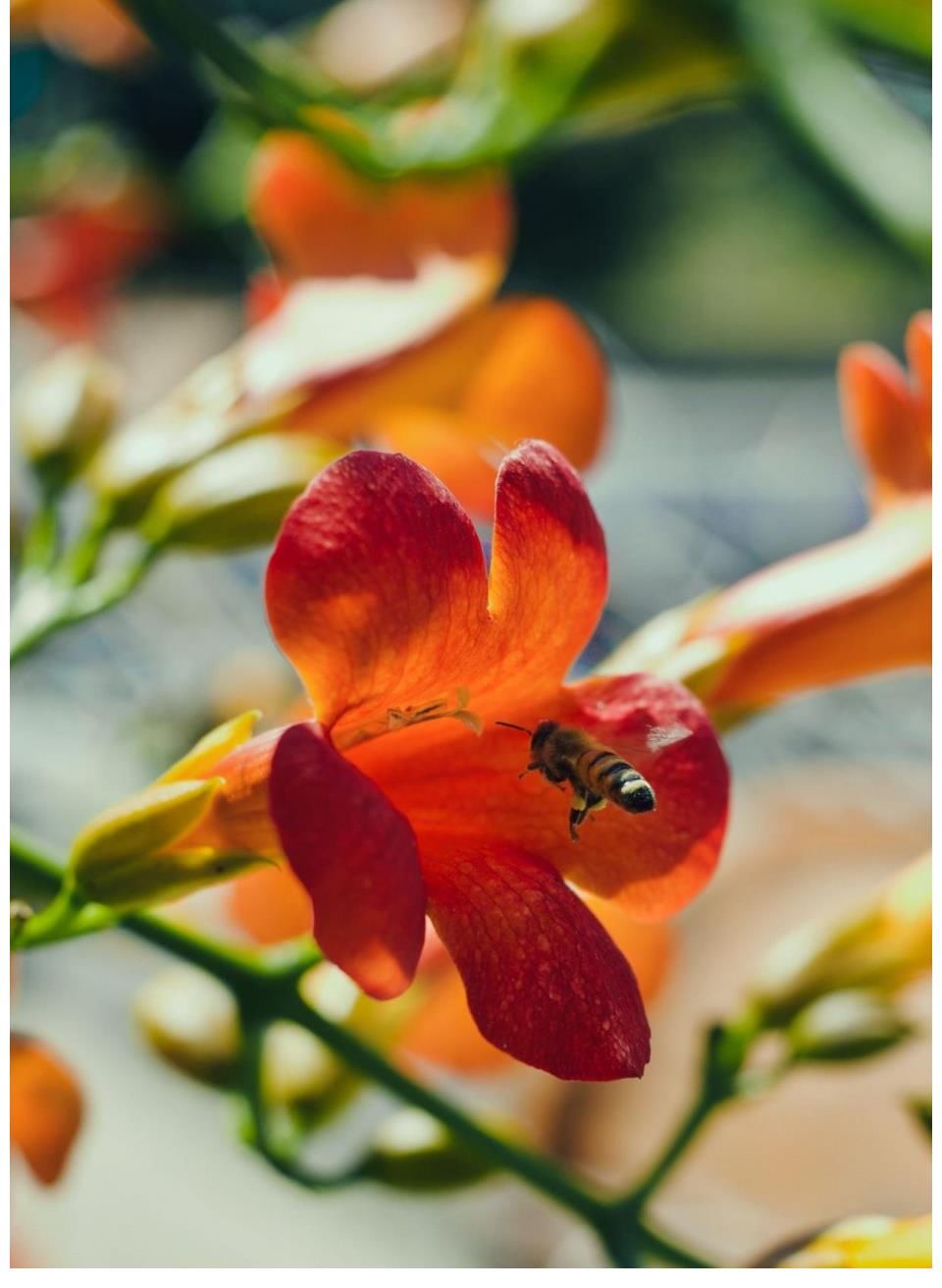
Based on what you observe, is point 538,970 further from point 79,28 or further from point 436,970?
point 79,28

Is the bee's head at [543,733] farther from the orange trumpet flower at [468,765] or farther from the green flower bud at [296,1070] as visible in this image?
the green flower bud at [296,1070]

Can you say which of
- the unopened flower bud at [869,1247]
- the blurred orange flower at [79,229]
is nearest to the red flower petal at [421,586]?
the unopened flower bud at [869,1247]

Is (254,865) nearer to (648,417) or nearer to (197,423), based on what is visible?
(197,423)

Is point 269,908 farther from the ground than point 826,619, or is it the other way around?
point 826,619

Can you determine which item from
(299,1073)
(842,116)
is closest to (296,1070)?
(299,1073)
